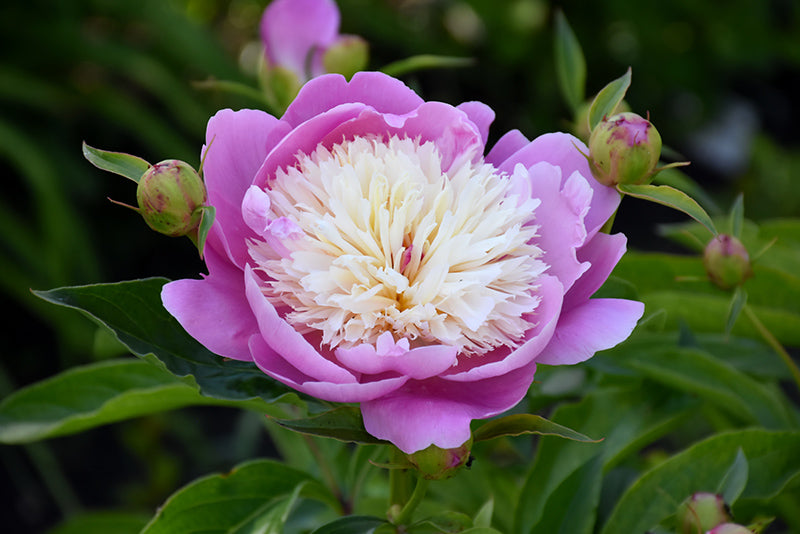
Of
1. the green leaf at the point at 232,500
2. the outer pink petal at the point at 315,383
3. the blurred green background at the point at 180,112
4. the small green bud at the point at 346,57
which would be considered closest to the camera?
the outer pink petal at the point at 315,383

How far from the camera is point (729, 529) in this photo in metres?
0.35

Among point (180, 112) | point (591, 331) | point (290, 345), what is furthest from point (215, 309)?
point (180, 112)

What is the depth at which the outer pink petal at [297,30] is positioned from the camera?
1.86ft

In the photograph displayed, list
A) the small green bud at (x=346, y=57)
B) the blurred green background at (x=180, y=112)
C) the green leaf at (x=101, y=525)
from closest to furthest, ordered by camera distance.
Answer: the small green bud at (x=346, y=57)
the green leaf at (x=101, y=525)
the blurred green background at (x=180, y=112)

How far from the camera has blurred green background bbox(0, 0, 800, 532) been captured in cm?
152

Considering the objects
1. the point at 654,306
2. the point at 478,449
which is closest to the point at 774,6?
the point at 654,306

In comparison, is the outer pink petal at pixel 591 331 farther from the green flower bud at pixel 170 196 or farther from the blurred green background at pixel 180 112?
the blurred green background at pixel 180 112

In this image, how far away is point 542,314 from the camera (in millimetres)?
352

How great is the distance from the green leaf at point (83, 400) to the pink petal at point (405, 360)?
0.18 meters

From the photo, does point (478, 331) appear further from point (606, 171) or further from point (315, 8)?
point (315, 8)

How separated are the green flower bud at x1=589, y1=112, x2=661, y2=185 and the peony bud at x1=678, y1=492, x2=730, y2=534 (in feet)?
0.46

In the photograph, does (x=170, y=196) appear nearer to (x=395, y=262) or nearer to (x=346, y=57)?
(x=395, y=262)

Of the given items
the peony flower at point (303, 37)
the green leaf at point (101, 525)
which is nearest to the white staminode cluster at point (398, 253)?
the peony flower at point (303, 37)

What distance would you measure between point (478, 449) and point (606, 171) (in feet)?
0.78
